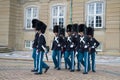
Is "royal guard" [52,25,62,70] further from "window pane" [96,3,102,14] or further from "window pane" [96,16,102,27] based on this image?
"window pane" [96,3,102,14]

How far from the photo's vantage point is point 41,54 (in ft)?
42.5

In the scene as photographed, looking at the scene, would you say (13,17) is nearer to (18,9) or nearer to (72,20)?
(18,9)

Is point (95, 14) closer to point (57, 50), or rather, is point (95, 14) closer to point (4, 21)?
point (4, 21)

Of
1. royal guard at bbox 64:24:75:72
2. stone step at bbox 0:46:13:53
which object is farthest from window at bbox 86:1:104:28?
royal guard at bbox 64:24:75:72

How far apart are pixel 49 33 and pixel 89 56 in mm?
13795

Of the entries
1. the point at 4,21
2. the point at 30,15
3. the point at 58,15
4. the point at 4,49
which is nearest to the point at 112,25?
the point at 58,15

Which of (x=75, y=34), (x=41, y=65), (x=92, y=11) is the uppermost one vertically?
(x=92, y=11)

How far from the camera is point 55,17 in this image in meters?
27.7

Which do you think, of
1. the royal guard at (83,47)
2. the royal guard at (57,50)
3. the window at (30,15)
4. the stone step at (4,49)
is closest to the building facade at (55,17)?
the window at (30,15)

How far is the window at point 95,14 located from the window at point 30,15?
4.87 metres

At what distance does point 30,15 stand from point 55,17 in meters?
2.43

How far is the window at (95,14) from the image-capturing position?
1005 inches

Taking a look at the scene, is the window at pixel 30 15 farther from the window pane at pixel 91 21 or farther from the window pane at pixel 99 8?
the window pane at pixel 99 8

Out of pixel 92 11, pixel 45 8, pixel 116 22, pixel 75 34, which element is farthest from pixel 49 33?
pixel 75 34
